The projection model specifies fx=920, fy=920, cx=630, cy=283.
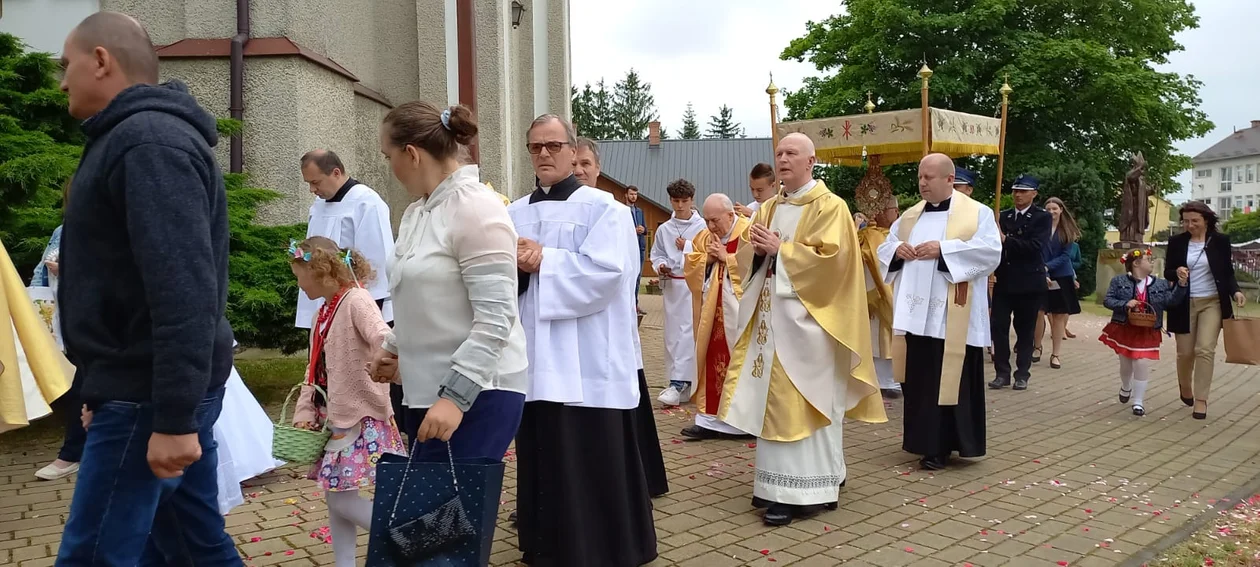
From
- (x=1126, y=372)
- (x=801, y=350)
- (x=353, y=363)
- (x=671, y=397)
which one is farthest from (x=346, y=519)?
(x=1126, y=372)

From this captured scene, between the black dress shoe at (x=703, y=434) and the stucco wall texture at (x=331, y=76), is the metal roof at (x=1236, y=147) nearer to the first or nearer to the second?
the stucco wall texture at (x=331, y=76)

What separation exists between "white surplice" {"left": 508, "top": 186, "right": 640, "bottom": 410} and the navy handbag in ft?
3.90

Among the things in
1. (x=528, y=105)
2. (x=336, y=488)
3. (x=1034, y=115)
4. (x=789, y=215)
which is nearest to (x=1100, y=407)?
(x=789, y=215)

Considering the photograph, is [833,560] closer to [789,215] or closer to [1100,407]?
[789,215]

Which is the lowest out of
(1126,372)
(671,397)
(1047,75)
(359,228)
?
(671,397)

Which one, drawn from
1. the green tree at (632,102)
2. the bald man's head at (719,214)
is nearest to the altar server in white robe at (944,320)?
the bald man's head at (719,214)

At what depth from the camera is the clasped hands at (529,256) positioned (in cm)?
368

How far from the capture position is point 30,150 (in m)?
6.23

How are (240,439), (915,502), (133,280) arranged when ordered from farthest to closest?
(915,502) < (240,439) < (133,280)

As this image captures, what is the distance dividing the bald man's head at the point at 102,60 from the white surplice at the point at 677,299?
605 centimetres

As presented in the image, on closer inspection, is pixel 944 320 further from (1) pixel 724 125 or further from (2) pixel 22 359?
(1) pixel 724 125

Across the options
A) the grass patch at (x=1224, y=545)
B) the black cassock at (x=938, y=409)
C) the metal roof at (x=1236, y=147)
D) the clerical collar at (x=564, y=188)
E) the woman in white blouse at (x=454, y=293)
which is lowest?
the grass patch at (x=1224, y=545)

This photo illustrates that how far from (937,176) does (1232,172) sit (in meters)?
110

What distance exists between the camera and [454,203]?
8.87 ft
